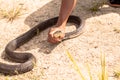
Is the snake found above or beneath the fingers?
beneath

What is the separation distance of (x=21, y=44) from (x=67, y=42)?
0.71 metres

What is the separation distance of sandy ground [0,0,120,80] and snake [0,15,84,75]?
0.22 feet

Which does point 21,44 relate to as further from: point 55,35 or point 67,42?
point 67,42

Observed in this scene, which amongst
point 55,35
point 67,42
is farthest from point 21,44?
point 67,42

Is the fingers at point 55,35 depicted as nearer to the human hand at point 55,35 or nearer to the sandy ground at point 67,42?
the human hand at point 55,35

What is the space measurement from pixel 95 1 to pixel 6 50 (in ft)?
7.24

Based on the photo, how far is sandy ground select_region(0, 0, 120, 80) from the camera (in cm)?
387

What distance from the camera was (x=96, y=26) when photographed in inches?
195

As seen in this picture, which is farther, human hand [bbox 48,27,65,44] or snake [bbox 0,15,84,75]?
human hand [bbox 48,27,65,44]

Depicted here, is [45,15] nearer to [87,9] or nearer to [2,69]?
[87,9]

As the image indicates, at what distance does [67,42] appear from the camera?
14.9 ft

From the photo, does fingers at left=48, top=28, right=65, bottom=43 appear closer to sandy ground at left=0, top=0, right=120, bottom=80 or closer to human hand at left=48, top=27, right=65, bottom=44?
human hand at left=48, top=27, right=65, bottom=44

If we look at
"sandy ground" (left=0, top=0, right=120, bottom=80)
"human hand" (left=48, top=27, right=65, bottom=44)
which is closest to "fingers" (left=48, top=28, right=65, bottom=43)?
"human hand" (left=48, top=27, right=65, bottom=44)

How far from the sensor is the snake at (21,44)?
12.7 ft
